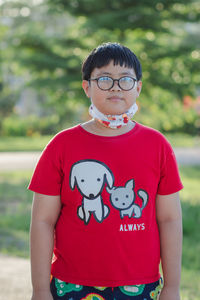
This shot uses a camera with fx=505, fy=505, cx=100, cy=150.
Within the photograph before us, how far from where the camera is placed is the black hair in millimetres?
1909

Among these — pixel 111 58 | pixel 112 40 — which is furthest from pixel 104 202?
pixel 112 40

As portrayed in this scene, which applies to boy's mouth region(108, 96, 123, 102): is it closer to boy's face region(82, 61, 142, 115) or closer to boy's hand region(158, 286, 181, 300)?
boy's face region(82, 61, 142, 115)

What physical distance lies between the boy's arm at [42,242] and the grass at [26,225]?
2.51 metres

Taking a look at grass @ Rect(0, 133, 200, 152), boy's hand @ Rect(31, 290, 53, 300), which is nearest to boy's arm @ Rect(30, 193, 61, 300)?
boy's hand @ Rect(31, 290, 53, 300)

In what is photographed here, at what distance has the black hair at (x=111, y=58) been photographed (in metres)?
1.91

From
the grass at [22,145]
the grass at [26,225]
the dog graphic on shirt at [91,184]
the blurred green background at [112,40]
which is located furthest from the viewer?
the grass at [22,145]

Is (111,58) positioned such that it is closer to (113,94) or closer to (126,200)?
(113,94)

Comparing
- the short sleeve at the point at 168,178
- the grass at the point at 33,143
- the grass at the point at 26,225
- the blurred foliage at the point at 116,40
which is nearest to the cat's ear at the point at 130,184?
the short sleeve at the point at 168,178

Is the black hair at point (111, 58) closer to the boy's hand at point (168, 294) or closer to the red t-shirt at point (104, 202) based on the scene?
the red t-shirt at point (104, 202)

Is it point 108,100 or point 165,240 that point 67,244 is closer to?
point 165,240

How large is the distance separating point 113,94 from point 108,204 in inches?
16.2

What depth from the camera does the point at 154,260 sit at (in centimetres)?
189

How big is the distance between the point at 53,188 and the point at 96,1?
850 centimetres

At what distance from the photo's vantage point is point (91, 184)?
6.00 ft
